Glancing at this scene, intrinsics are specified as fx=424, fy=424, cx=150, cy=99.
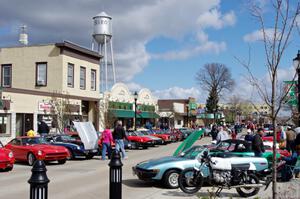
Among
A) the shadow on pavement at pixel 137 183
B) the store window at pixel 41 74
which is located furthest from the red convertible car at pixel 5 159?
the store window at pixel 41 74

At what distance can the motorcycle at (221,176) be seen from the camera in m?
9.76

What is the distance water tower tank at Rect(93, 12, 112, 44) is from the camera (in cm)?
5209

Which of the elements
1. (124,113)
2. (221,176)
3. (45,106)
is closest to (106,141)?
(221,176)

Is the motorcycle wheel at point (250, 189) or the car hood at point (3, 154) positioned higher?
the car hood at point (3, 154)

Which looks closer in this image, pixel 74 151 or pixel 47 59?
pixel 74 151

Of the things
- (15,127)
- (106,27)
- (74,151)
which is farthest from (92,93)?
(74,151)

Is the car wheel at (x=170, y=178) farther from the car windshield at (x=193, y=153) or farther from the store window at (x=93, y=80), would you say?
the store window at (x=93, y=80)

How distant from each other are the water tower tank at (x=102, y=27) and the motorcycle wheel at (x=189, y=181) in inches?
1702

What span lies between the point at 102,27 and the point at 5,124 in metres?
27.0

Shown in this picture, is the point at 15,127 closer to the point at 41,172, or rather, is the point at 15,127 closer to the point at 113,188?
the point at 113,188

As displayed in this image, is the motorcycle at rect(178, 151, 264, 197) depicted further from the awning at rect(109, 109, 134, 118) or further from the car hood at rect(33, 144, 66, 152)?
the awning at rect(109, 109, 134, 118)

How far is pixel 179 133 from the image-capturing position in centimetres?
3822

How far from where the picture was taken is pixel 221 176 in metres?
9.88

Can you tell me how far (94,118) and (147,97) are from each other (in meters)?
17.8
